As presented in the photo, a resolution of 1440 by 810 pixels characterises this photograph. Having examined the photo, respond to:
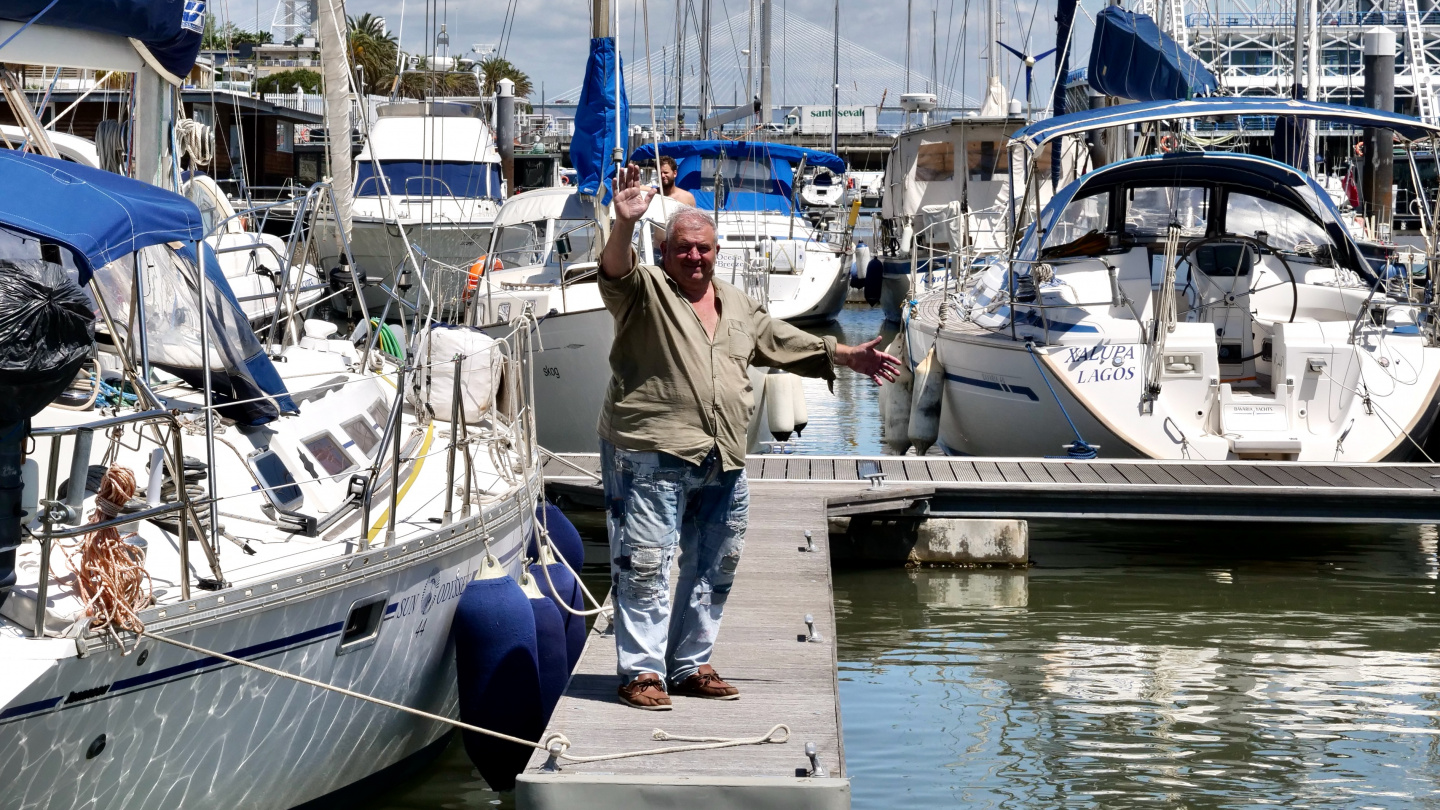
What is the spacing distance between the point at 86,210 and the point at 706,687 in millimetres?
2594

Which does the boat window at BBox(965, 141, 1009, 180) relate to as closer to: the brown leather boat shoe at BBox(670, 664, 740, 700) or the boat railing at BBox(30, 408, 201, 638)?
the brown leather boat shoe at BBox(670, 664, 740, 700)

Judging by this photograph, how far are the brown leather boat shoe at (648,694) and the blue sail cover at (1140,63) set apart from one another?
34.0 ft

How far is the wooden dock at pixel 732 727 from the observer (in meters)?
4.62

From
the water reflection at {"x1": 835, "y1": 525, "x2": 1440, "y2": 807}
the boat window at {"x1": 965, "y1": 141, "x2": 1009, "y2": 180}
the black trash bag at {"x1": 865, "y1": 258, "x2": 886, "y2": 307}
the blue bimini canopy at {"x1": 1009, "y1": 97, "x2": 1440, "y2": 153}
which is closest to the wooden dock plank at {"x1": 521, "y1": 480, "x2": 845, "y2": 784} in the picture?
the water reflection at {"x1": 835, "y1": 525, "x2": 1440, "y2": 807}

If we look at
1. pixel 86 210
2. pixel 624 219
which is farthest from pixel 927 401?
pixel 86 210

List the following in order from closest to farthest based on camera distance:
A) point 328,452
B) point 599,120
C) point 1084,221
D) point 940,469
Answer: point 328,452, point 940,469, point 599,120, point 1084,221

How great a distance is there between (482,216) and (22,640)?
20765 millimetres

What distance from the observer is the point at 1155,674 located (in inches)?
316

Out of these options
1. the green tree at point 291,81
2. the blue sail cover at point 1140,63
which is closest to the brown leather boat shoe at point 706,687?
the blue sail cover at point 1140,63

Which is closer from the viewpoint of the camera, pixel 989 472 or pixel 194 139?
pixel 989 472

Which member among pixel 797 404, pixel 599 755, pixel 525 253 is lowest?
pixel 599 755

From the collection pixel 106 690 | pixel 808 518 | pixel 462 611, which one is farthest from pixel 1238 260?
pixel 106 690

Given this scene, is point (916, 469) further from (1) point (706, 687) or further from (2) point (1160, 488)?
(1) point (706, 687)

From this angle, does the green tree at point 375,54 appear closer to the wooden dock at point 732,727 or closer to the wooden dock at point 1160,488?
the wooden dock at point 1160,488
